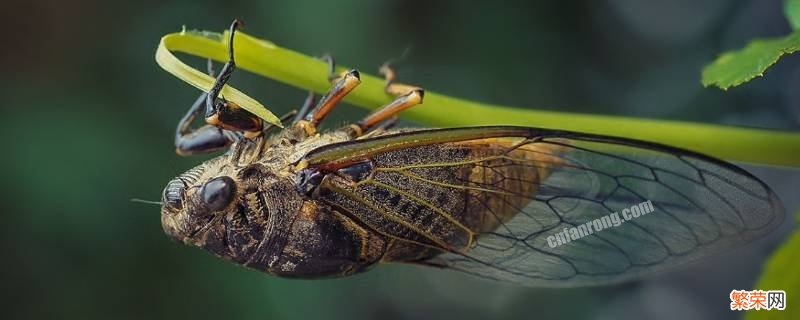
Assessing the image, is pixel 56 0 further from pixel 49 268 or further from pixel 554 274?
A: pixel 554 274

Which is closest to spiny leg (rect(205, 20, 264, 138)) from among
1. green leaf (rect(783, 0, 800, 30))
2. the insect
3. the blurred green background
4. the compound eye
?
the insect

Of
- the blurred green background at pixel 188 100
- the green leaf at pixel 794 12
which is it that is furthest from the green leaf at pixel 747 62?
the blurred green background at pixel 188 100

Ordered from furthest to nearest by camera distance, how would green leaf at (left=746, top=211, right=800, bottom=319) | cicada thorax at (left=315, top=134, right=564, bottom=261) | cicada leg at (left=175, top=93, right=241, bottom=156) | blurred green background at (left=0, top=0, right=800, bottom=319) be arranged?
blurred green background at (left=0, top=0, right=800, bottom=319) < cicada leg at (left=175, top=93, right=241, bottom=156) < cicada thorax at (left=315, top=134, right=564, bottom=261) < green leaf at (left=746, top=211, right=800, bottom=319)

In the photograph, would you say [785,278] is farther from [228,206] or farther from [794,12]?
[228,206]

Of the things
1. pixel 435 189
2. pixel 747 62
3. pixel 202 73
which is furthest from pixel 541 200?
pixel 202 73

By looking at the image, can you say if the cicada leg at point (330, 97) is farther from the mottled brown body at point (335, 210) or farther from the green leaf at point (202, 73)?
the green leaf at point (202, 73)

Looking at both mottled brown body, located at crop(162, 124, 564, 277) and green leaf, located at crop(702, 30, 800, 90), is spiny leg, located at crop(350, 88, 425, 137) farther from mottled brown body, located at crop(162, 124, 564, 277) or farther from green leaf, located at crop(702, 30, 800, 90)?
green leaf, located at crop(702, 30, 800, 90)
